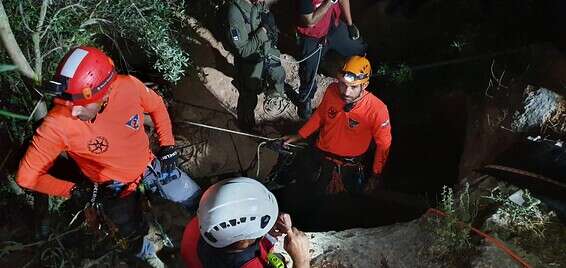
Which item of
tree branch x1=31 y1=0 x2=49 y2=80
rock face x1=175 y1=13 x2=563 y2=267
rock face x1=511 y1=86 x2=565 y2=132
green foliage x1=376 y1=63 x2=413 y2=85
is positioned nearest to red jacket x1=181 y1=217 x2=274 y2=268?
rock face x1=175 y1=13 x2=563 y2=267

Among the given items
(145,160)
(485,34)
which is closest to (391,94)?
(485,34)

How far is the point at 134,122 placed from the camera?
3.62 metres

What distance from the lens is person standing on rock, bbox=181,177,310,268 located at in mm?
2404

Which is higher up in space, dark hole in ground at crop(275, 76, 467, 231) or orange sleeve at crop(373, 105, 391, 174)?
orange sleeve at crop(373, 105, 391, 174)

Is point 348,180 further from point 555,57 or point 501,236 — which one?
point 555,57

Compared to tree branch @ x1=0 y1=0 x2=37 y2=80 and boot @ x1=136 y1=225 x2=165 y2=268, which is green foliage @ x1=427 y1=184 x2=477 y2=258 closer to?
boot @ x1=136 y1=225 x2=165 y2=268

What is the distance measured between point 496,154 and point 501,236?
140 centimetres

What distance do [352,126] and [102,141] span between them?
92.4 inches

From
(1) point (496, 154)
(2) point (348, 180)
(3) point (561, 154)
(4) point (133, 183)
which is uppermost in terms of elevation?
(3) point (561, 154)

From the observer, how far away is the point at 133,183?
380 cm

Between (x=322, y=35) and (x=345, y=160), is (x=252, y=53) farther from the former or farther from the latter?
(x=345, y=160)

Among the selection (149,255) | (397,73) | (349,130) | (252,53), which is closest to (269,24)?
(252,53)

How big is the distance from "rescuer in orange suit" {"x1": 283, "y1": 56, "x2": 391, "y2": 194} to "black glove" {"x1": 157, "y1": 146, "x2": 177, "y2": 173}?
4.21ft

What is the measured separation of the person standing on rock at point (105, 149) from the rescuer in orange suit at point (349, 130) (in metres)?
1.45
